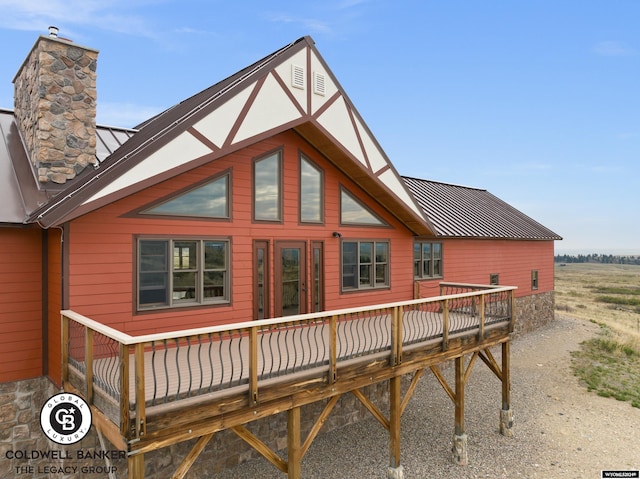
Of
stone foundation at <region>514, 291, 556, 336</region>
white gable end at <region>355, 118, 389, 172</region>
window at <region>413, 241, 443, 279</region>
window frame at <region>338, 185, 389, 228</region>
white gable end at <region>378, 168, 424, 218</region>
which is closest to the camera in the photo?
white gable end at <region>355, 118, 389, 172</region>

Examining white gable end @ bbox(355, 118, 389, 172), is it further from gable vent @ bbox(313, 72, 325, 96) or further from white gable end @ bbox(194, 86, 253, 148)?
white gable end @ bbox(194, 86, 253, 148)

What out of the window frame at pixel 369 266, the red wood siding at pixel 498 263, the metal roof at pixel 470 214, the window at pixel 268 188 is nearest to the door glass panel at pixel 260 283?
the window at pixel 268 188

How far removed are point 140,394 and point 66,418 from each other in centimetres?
345

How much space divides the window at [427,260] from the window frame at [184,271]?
7.96 meters

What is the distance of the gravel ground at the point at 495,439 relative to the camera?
9.61 meters

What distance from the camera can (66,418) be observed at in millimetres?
7188

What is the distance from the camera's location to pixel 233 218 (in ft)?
30.9

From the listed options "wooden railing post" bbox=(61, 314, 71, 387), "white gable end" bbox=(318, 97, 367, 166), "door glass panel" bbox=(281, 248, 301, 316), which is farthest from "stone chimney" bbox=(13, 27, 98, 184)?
"white gable end" bbox=(318, 97, 367, 166)

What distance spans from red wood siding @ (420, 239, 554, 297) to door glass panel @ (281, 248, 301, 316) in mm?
5585

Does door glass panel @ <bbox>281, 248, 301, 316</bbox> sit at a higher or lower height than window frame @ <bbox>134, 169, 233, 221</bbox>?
lower

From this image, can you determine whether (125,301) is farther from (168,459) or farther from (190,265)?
(168,459)

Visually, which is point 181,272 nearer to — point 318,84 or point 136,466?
point 136,466

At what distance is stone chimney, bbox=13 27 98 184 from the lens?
29.2 ft

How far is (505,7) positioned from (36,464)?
3106 cm
